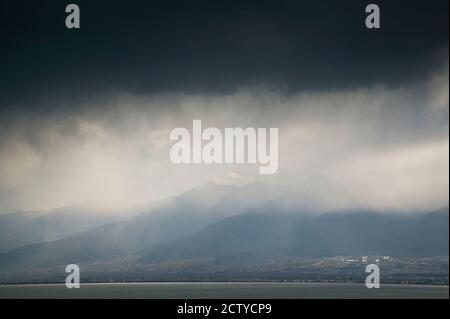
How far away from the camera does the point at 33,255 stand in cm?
16500

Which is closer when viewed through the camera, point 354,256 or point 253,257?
point 253,257

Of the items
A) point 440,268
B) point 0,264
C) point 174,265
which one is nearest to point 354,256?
point 440,268

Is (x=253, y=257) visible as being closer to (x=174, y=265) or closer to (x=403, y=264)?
(x=174, y=265)
